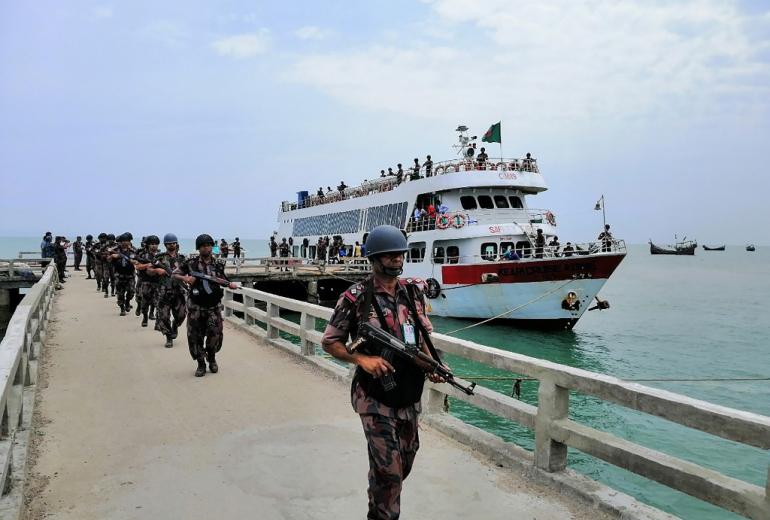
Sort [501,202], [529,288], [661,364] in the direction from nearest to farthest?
1. [661,364]
2. [529,288]
3. [501,202]

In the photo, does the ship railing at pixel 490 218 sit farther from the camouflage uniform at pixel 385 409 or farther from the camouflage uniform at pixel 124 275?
the camouflage uniform at pixel 385 409

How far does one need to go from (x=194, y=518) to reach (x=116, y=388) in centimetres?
381

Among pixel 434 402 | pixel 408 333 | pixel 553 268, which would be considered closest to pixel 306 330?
pixel 434 402

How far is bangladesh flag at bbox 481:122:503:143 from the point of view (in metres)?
23.9

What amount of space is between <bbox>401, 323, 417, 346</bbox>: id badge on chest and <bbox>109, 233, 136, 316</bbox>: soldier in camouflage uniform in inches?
471

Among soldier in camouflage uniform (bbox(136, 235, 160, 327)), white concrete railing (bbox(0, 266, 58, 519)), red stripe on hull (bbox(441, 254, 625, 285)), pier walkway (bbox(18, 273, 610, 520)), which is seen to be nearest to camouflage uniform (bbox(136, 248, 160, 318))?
soldier in camouflage uniform (bbox(136, 235, 160, 327))

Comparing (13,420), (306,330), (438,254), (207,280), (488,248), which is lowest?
(13,420)

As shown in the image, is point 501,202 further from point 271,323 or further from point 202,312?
point 202,312

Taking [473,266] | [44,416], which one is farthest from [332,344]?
[473,266]

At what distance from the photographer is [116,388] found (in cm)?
678

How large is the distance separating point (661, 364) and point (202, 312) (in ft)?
54.6

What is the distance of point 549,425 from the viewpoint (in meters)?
4.10

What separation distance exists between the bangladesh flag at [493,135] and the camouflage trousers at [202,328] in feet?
60.9

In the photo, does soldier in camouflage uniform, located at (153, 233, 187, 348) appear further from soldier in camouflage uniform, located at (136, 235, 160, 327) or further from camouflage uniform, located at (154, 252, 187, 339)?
soldier in camouflage uniform, located at (136, 235, 160, 327)
